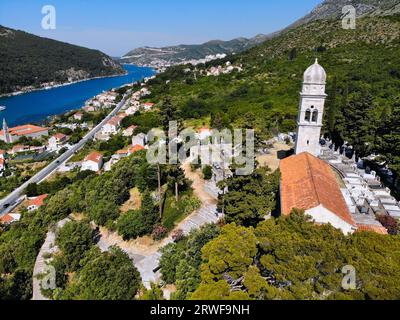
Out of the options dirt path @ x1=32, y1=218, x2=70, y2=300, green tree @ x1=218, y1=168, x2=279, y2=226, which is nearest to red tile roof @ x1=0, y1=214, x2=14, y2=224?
dirt path @ x1=32, y1=218, x2=70, y2=300

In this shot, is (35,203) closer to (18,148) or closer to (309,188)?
(18,148)

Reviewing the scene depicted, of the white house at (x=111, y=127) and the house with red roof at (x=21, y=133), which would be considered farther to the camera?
the house with red roof at (x=21, y=133)

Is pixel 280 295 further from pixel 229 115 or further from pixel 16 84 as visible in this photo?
pixel 16 84

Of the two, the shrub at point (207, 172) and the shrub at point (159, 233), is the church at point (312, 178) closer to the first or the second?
the shrub at point (207, 172)

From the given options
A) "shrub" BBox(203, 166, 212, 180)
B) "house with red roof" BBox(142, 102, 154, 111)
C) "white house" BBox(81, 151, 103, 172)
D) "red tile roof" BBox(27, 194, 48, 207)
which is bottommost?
"red tile roof" BBox(27, 194, 48, 207)

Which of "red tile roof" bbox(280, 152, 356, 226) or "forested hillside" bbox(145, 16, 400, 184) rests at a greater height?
"forested hillside" bbox(145, 16, 400, 184)

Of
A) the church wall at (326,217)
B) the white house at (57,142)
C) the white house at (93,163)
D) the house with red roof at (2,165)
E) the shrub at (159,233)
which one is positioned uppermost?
the church wall at (326,217)

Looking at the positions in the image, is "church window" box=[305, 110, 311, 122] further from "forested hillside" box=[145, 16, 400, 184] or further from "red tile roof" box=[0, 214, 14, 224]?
"red tile roof" box=[0, 214, 14, 224]

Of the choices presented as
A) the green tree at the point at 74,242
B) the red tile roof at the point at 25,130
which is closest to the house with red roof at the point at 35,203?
the green tree at the point at 74,242
